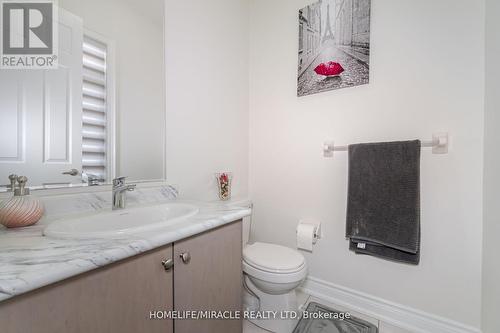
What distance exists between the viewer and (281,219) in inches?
72.4

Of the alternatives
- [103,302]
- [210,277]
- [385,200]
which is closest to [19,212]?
[103,302]

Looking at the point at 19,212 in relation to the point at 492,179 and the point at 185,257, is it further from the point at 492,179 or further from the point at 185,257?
the point at 492,179

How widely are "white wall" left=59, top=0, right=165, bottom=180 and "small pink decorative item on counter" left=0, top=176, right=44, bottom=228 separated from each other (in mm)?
381

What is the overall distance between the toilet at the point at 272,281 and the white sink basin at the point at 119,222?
22.9 inches

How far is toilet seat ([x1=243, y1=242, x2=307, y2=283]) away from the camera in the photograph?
123 centimetres

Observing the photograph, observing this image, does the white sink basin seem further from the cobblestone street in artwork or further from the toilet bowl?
the cobblestone street in artwork

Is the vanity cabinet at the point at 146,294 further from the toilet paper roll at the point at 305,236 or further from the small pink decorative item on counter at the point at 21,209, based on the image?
the toilet paper roll at the point at 305,236

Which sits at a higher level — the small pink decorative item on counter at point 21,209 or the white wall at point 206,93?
the white wall at point 206,93

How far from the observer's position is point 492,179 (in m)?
1.07

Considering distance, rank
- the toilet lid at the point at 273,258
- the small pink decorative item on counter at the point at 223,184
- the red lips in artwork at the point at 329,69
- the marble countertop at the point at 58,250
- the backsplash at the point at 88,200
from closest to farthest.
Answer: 1. the marble countertop at the point at 58,250
2. the backsplash at the point at 88,200
3. the toilet lid at the point at 273,258
4. the red lips in artwork at the point at 329,69
5. the small pink decorative item on counter at the point at 223,184

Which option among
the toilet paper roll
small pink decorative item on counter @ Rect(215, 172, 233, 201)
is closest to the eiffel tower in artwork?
small pink decorative item on counter @ Rect(215, 172, 233, 201)

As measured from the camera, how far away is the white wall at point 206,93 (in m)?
1.41

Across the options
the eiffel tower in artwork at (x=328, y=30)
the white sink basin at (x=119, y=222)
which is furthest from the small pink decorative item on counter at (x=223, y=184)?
the eiffel tower in artwork at (x=328, y=30)

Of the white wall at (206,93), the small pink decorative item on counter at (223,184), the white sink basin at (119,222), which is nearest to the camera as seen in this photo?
the white sink basin at (119,222)
